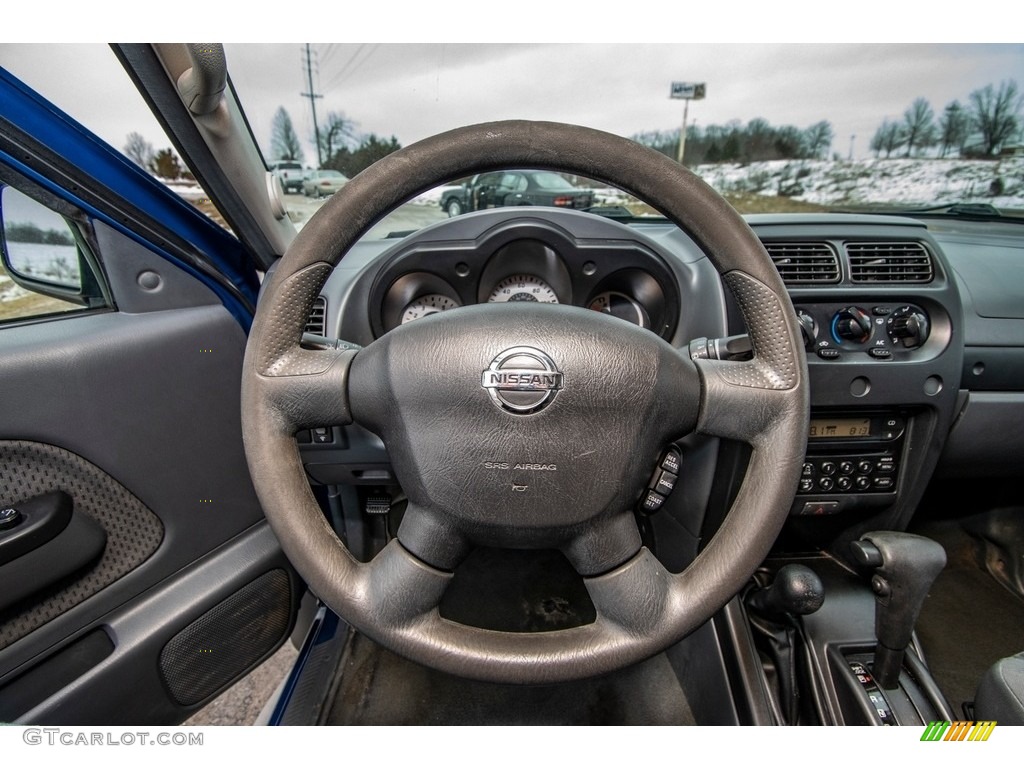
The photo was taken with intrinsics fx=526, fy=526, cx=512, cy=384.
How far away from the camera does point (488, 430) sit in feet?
2.40

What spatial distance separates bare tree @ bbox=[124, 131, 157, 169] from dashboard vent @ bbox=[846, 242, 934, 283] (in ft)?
5.06

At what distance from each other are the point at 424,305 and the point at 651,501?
0.72 meters

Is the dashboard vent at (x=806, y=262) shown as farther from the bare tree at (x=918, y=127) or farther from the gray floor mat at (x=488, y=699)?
the gray floor mat at (x=488, y=699)

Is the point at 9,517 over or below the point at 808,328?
below

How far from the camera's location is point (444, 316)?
0.78 meters

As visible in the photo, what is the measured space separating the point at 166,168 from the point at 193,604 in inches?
37.6

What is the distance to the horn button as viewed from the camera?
2.39 ft

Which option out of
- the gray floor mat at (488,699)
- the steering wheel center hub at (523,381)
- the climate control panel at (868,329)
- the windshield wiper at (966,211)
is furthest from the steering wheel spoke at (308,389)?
the windshield wiper at (966,211)

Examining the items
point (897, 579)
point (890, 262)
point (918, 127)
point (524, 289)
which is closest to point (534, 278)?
point (524, 289)

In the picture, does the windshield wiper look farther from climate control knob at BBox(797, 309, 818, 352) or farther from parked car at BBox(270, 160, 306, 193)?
parked car at BBox(270, 160, 306, 193)

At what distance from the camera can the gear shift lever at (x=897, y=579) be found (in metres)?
1.00

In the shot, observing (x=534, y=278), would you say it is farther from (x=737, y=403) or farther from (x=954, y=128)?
(x=954, y=128)

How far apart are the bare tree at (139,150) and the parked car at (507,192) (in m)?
0.61

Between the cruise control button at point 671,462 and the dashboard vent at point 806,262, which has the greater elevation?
the dashboard vent at point 806,262
